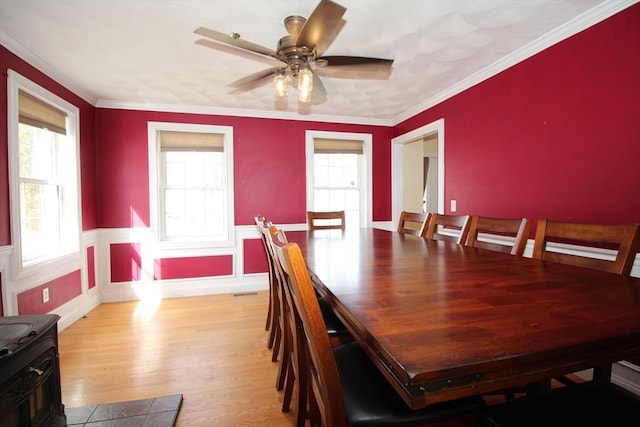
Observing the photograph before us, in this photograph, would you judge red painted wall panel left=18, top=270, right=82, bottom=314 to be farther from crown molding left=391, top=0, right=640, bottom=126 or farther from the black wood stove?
crown molding left=391, top=0, right=640, bottom=126

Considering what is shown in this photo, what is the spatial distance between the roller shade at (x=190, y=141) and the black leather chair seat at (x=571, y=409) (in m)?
3.91

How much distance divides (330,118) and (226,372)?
343 cm

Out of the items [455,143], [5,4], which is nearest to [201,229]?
[5,4]

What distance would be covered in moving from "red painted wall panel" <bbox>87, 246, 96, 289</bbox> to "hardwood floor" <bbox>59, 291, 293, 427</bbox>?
0.34m

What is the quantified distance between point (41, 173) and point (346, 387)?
11.2 feet

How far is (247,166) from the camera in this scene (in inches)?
156

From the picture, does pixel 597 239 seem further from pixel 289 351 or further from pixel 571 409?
pixel 289 351

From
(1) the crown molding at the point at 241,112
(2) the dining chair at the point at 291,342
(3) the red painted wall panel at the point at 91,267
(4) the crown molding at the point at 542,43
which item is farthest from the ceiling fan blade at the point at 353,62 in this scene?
(3) the red painted wall panel at the point at 91,267

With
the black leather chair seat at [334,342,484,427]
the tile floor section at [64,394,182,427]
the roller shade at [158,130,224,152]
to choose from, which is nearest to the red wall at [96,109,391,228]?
the roller shade at [158,130,224,152]

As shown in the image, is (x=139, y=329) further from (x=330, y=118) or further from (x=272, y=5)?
(x=330, y=118)

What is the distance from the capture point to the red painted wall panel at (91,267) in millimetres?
3303

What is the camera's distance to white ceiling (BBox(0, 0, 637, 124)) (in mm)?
1864

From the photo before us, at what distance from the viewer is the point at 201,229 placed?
3992mm

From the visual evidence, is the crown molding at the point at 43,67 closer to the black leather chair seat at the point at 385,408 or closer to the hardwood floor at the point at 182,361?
the hardwood floor at the point at 182,361
